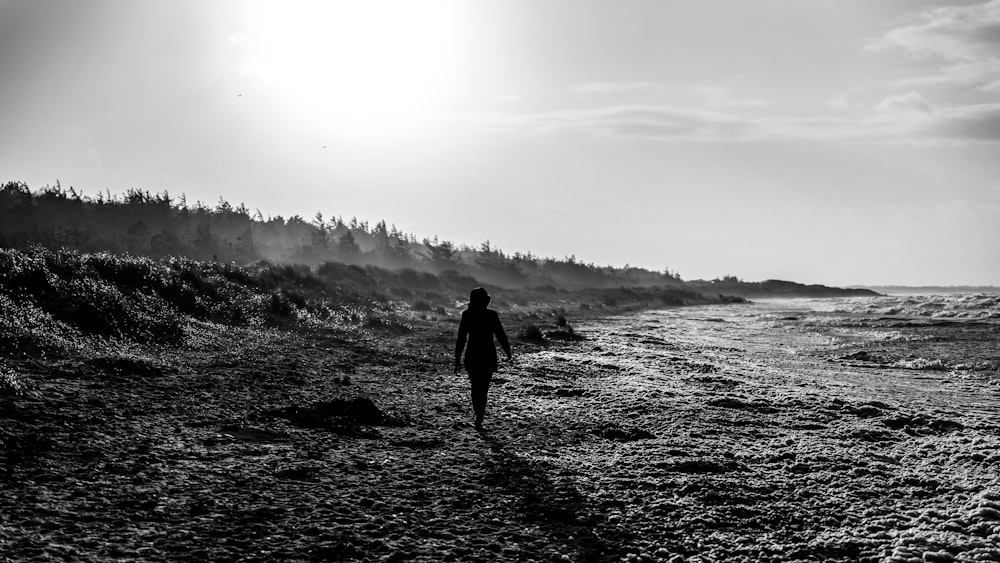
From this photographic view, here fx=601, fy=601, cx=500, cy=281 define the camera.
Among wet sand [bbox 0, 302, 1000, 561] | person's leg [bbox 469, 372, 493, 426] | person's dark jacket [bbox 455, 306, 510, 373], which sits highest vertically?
person's dark jacket [bbox 455, 306, 510, 373]

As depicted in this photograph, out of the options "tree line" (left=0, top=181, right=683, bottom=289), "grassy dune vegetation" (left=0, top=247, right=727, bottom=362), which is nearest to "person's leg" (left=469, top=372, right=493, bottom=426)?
"grassy dune vegetation" (left=0, top=247, right=727, bottom=362)

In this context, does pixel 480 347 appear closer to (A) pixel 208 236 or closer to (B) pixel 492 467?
(B) pixel 492 467

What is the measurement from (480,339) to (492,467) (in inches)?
A: 86.4

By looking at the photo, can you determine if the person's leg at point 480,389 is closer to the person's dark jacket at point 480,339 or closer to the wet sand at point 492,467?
the person's dark jacket at point 480,339

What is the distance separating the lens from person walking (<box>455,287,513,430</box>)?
8.09 meters

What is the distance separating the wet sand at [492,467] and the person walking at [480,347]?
1.75ft

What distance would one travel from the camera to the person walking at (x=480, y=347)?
8094 millimetres

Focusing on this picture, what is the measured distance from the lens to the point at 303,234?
224 feet

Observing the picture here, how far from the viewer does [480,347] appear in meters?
8.12

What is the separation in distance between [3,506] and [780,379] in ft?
39.7

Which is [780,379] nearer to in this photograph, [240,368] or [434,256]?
[240,368]

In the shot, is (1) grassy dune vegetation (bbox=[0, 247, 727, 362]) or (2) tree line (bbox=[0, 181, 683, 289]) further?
(2) tree line (bbox=[0, 181, 683, 289])

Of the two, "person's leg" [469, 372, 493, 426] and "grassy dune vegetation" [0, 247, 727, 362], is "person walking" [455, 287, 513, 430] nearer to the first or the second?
"person's leg" [469, 372, 493, 426]

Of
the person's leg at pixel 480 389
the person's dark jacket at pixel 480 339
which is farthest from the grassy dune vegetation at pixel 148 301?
the person's leg at pixel 480 389
